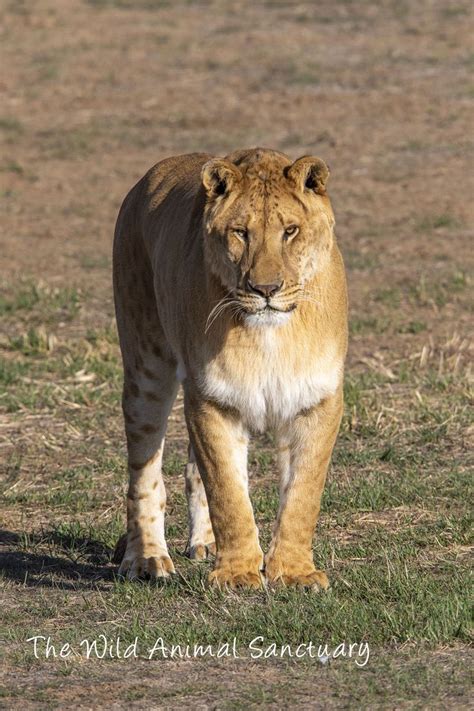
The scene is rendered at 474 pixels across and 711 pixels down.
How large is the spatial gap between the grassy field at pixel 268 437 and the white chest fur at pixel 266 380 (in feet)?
2.07

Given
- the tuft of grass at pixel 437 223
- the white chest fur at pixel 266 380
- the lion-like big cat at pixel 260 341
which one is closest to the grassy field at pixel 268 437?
the tuft of grass at pixel 437 223

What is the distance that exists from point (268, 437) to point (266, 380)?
106 inches

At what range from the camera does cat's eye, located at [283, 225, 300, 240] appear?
5148 mm

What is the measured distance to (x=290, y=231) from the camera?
5.16m

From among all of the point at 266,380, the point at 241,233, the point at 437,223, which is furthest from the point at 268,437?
the point at 437,223

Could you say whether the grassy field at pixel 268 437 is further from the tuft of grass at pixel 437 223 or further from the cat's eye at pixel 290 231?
the cat's eye at pixel 290 231

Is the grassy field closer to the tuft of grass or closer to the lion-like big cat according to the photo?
the tuft of grass

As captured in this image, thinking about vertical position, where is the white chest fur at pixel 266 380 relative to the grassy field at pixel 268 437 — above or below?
above

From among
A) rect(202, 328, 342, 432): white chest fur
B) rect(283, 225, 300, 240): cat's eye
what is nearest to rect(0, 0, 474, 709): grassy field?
rect(202, 328, 342, 432): white chest fur

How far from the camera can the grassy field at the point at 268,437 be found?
4859 millimetres

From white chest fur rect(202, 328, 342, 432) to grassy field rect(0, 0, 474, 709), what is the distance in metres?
0.63

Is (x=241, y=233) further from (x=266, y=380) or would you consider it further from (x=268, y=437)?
(x=268, y=437)

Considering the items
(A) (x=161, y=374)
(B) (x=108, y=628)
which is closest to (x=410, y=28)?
(A) (x=161, y=374)

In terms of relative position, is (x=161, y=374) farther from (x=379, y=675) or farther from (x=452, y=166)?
(x=452, y=166)
